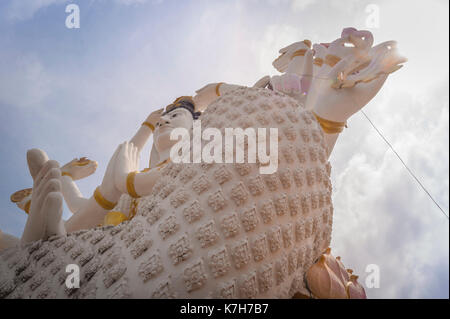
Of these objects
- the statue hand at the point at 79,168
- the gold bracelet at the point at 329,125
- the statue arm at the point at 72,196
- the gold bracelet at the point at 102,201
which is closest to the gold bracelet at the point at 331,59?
the gold bracelet at the point at 329,125

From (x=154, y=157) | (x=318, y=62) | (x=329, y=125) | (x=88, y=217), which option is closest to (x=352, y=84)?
(x=329, y=125)

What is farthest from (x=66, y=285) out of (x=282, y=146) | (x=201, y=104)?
(x=201, y=104)

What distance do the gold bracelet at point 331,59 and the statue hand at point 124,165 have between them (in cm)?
176

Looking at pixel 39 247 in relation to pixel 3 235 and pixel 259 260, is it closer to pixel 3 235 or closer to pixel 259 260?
pixel 3 235

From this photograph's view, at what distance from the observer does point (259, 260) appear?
3.72 feet

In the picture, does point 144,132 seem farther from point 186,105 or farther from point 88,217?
point 88,217

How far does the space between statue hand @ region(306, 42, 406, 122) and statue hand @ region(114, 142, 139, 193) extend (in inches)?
59.0

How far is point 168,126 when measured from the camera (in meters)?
2.84

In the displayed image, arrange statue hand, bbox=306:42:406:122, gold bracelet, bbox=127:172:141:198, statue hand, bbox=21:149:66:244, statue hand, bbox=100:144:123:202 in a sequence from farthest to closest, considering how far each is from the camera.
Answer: statue hand, bbox=100:144:123:202 → gold bracelet, bbox=127:172:141:198 → statue hand, bbox=306:42:406:122 → statue hand, bbox=21:149:66:244

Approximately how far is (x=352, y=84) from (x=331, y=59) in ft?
1.23

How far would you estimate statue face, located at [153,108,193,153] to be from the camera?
2.77 m

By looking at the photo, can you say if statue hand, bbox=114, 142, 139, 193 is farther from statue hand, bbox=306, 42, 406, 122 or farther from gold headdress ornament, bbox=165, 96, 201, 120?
statue hand, bbox=306, 42, 406, 122

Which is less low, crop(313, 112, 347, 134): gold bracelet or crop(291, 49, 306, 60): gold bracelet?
crop(291, 49, 306, 60): gold bracelet

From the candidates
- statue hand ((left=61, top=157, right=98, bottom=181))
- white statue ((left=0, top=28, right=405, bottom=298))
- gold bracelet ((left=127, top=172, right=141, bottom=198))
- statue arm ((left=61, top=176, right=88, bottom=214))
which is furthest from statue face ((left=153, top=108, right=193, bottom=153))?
white statue ((left=0, top=28, right=405, bottom=298))
